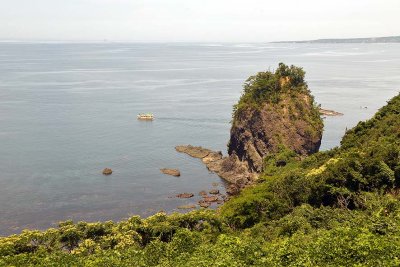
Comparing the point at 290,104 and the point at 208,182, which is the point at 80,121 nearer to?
the point at 208,182

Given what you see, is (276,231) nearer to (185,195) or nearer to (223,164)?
(185,195)

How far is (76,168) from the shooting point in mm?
90750

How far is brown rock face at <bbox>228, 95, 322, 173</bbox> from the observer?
86312 mm

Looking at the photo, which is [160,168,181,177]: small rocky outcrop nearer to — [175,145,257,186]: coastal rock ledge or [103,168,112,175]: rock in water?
[175,145,257,186]: coastal rock ledge

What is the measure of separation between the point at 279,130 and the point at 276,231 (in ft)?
160

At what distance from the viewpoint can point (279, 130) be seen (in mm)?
86688

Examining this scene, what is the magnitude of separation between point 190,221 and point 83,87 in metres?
149

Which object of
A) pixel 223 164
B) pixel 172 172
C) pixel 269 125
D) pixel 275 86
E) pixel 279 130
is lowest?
pixel 172 172

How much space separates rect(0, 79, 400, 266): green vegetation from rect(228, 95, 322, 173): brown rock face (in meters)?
22.0

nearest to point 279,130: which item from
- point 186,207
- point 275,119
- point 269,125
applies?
point 269,125

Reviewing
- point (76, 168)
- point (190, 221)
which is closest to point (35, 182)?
point (76, 168)

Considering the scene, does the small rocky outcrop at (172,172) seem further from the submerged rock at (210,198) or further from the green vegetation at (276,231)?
the green vegetation at (276,231)

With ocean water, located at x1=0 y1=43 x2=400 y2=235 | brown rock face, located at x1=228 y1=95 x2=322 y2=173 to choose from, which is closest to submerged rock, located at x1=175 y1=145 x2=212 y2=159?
ocean water, located at x1=0 y1=43 x2=400 y2=235

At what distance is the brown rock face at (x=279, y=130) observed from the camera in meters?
86.3
